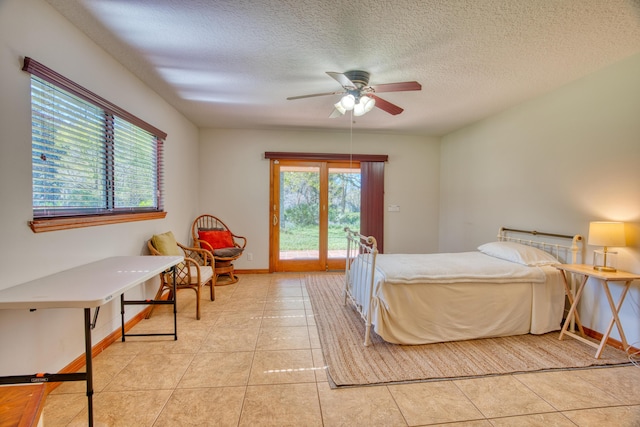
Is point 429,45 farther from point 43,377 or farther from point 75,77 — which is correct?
point 43,377

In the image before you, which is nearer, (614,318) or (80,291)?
(80,291)

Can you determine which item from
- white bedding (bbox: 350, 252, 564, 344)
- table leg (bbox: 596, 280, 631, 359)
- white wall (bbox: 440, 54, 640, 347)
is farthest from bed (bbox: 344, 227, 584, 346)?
table leg (bbox: 596, 280, 631, 359)

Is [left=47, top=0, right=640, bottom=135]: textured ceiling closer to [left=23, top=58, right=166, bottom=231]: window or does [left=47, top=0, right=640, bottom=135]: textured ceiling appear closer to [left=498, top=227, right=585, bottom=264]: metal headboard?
[left=23, top=58, right=166, bottom=231]: window

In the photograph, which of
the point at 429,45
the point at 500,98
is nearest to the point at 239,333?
the point at 429,45

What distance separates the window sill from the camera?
172cm

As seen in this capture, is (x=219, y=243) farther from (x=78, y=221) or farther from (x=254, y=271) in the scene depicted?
(x=78, y=221)

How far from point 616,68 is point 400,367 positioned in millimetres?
3087

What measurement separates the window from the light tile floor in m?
1.12

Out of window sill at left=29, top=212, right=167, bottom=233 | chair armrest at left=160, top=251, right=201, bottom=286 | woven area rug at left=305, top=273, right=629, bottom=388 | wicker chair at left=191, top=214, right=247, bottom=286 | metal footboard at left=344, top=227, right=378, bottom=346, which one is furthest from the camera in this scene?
wicker chair at left=191, top=214, right=247, bottom=286

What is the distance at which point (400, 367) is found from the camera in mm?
2133

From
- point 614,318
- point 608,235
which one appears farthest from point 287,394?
point 608,235

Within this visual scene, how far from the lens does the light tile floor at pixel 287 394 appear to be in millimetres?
1633

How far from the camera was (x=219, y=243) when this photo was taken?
431 centimetres

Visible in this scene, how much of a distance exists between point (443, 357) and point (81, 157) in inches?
125
